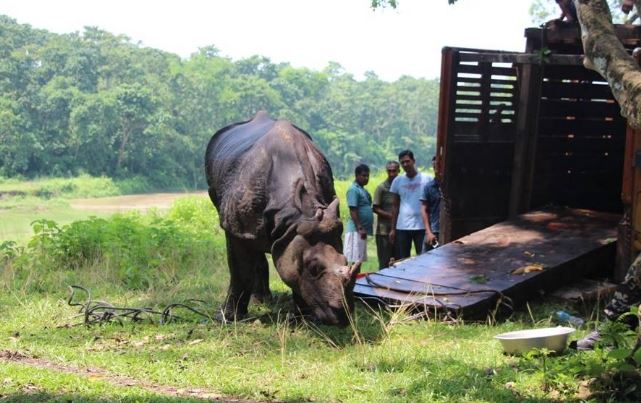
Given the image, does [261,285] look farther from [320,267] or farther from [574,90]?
[574,90]

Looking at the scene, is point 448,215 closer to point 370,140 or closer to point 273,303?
point 273,303

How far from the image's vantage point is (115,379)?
6191 millimetres

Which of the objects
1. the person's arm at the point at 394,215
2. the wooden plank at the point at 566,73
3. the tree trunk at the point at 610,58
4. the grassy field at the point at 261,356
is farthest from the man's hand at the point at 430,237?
the tree trunk at the point at 610,58

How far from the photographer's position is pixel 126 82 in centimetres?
5312

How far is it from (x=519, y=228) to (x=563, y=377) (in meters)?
4.56

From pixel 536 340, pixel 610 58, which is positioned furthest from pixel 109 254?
pixel 610 58

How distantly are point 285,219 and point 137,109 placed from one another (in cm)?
4117

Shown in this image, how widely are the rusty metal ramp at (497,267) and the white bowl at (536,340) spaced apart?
1.25 m

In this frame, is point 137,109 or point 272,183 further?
point 137,109

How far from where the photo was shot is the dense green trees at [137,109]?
44.8 meters

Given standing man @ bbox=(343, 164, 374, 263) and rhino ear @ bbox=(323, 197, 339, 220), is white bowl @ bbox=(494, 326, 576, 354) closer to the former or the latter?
rhino ear @ bbox=(323, 197, 339, 220)

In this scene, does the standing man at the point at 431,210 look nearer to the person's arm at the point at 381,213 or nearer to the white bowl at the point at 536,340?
the person's arm at the point at 381,213

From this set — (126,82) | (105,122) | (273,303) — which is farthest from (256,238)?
(126,82)

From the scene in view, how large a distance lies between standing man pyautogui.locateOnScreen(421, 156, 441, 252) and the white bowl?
395 cm
